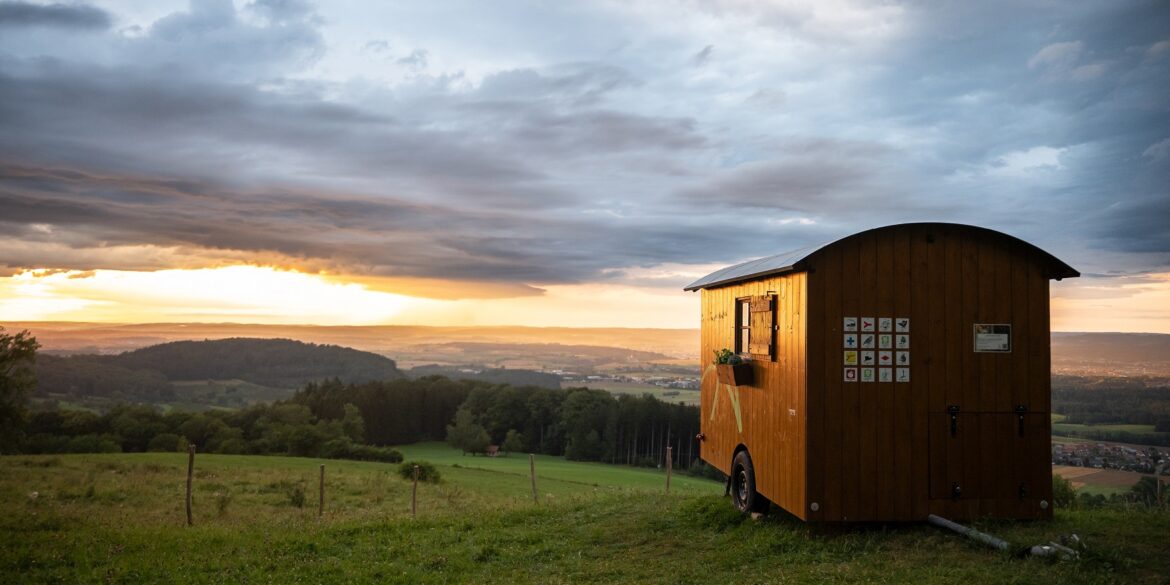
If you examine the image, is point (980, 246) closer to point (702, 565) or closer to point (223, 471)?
point (702, 565)

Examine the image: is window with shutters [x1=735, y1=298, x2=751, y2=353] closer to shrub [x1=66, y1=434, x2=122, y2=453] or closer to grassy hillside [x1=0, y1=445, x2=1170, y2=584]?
grassy hillside [x1=0, y1=445, x2=1170, y2=584]

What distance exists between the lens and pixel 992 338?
9766mm

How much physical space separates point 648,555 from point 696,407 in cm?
5552

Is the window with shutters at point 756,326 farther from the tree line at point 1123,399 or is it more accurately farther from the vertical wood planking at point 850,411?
the tree line at point 1123,399

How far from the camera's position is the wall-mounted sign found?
9.73 meters

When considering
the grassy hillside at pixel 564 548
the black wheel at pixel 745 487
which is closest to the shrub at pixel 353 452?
the grassy hillside at pixel 564 548

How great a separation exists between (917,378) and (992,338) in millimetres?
1243

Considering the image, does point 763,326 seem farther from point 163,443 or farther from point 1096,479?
point 163,443

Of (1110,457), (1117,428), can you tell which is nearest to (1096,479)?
(1110,457)

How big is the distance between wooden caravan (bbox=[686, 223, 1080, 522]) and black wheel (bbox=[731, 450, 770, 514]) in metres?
1.05

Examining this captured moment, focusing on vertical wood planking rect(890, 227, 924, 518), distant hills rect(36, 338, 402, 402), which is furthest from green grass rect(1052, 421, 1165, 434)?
distant hills rect(36, 338, 402, 402)

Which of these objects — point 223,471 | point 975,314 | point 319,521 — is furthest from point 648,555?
point 223,471

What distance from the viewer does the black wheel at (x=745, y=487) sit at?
1108 cm

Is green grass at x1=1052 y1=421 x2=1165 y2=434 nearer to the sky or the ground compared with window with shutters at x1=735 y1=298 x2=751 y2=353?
nearer to the ground
